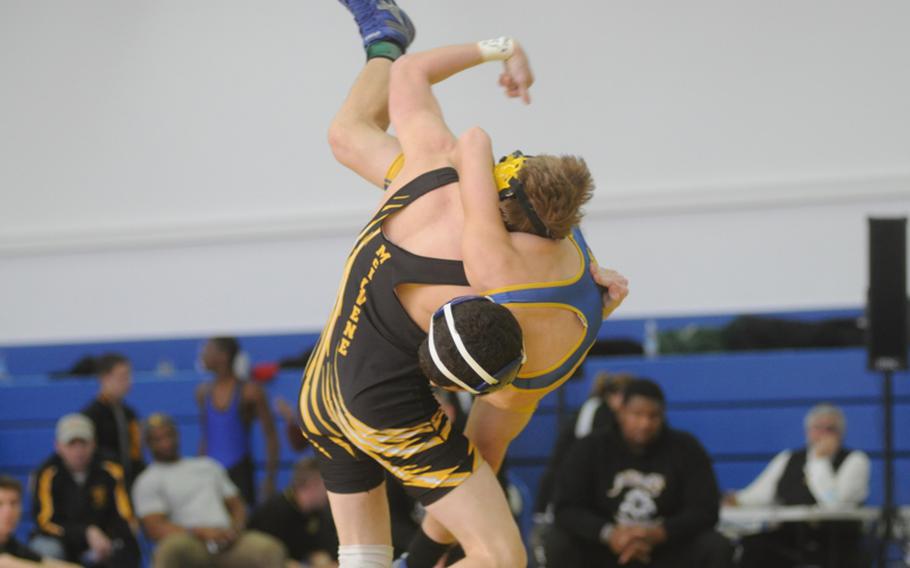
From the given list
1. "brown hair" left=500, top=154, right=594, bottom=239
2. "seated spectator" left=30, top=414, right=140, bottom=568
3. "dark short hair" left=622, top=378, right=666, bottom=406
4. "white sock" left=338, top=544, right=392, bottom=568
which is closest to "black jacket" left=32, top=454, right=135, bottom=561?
"seated spectator" left=30, top=414, right=140, bottom=568

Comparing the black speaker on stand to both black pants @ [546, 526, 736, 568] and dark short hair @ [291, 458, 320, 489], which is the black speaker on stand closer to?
black pants @ [546, 526, 736, 568]

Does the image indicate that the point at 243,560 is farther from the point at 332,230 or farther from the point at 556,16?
the point at 556,16

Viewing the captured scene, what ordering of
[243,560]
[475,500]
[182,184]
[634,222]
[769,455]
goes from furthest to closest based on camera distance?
[182,184], [634,222], [769,455], [243,560], [475,500]

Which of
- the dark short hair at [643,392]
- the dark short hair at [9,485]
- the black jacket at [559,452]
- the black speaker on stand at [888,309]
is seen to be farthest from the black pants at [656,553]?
the dark short hair at [9,485]

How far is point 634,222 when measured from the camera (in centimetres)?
689

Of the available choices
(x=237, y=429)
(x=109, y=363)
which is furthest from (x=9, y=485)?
(x=237, y=429)

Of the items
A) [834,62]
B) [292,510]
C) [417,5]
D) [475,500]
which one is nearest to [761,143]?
[834,62]

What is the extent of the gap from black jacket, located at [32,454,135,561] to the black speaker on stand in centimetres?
352

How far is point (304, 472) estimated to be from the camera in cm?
581

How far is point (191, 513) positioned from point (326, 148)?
2368 millimetres

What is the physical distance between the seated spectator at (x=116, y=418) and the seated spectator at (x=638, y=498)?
2.43 m

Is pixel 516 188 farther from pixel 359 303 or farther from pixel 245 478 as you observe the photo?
pixel 245 478

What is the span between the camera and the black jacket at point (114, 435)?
6.31 m

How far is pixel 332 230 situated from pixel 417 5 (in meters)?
→ 1.40
